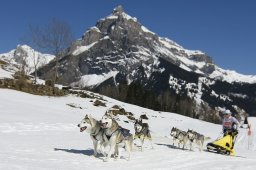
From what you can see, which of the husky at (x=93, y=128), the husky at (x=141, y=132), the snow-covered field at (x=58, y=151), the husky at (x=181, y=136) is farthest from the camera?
the husky at (x=181, y=136)

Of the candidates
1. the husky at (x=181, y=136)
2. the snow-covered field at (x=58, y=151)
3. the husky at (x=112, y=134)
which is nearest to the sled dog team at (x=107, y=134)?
the husky at (x=112, y=134)

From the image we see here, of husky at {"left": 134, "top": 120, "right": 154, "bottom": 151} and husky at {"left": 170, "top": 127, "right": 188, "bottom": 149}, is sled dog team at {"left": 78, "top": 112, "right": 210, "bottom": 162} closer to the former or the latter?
husky at {"left": 134, "top": 120, "right": 154, "bottom": 151}

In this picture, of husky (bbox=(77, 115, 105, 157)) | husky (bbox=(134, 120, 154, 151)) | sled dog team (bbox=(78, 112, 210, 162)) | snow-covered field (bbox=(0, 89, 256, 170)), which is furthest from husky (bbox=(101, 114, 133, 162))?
husky (bbox=(134, 120, 154, 151))

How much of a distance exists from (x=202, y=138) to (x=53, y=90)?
2605 centimetres

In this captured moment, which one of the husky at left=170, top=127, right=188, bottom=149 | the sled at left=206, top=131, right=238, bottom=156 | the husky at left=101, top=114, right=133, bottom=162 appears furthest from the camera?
the husky at left=170, top=127, right=188, bottom=149

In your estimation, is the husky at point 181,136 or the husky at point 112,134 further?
the husky at point 181,136

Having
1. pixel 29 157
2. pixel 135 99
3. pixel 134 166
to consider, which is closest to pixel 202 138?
pixel 134 166

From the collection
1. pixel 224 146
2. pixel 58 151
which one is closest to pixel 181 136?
pixel 224 146

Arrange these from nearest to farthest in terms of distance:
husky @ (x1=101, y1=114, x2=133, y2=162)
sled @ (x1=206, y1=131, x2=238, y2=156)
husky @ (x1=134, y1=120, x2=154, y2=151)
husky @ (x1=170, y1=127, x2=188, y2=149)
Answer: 1. husky @ (x1=101, y1=114, x2=133, y2=162)
2. husky @ (x1=134, y1=120, x2=154, y2=151)
3. sled @ (x1=206, y1=131, x2=238, y2=156)
4. husky @ (x1=170, y1=127, x2=188, y2=149)

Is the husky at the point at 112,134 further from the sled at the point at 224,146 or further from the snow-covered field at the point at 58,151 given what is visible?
the sled at the point at 224,146

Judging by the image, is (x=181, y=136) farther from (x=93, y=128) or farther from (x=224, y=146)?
(x=93, y=128)

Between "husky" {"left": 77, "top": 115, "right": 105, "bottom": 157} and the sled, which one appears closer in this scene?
"husky" {"left": 77, "top": 115, "right": 105, "bottom": 157}

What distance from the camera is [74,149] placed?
53.4 ft

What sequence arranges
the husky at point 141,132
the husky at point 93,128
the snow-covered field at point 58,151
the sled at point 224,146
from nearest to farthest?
the snow-covered field at point 58,151 < the husky at point 93,128 < the husky at point 141,132 < the sled at point 224,146
